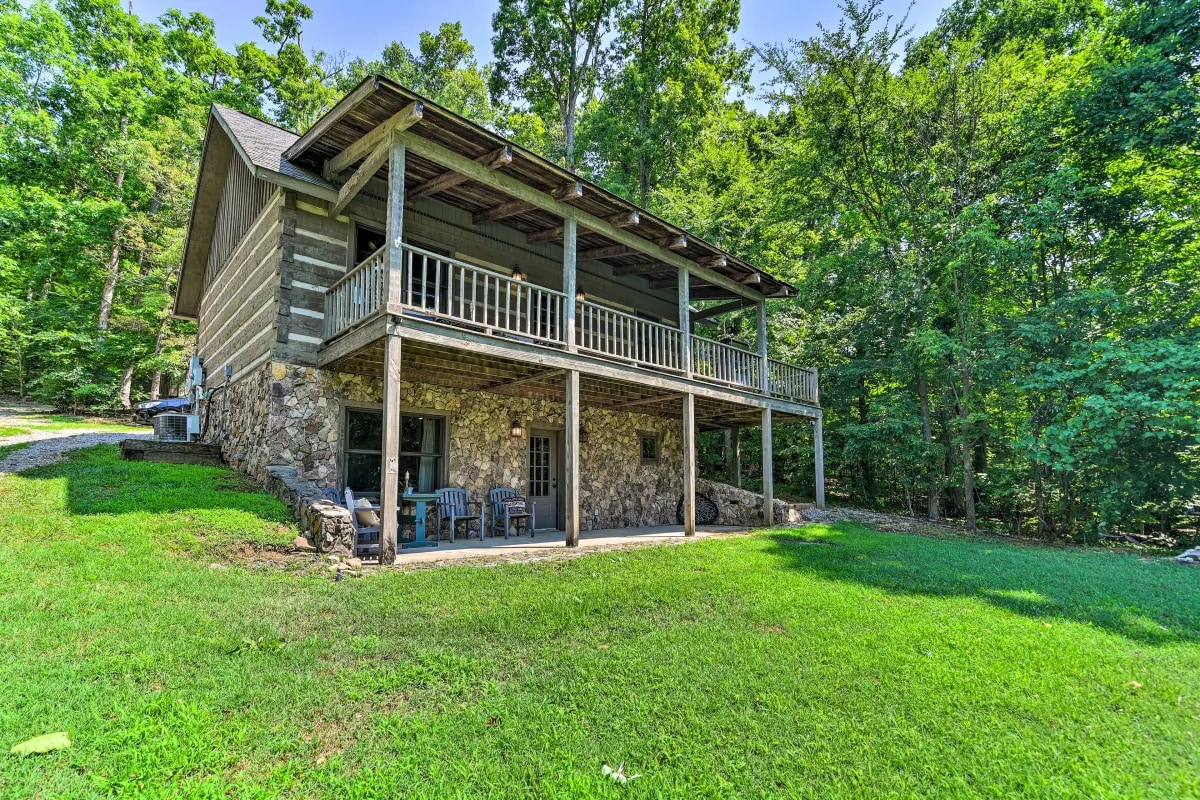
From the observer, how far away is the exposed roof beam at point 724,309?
12703mm

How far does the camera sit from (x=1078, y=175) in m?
10.6

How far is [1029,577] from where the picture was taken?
6.44 metres

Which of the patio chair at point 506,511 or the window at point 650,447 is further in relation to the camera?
the window at point 650,447

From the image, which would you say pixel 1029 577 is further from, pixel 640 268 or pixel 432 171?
pixel 432 171

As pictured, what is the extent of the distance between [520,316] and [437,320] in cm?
147

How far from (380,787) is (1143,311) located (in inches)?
566

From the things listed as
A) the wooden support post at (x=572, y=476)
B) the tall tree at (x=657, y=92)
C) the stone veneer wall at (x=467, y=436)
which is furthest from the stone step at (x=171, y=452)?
the tall tree at (x=657, y=92)

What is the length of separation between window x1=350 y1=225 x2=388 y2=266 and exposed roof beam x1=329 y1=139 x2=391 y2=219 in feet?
1.35

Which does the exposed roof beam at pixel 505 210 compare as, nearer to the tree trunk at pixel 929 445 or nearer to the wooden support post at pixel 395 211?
the wooden support post at pixel 395 211

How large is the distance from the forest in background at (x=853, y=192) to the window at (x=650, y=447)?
5416 millimetres

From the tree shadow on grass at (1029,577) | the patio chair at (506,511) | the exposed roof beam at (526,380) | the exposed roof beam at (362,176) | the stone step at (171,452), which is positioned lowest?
the tree shadow on grass at (1029,577)

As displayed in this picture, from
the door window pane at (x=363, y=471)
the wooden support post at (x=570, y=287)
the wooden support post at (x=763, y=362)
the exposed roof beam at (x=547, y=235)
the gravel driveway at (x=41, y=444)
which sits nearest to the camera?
the gravel driveway at (x=41, y=444)

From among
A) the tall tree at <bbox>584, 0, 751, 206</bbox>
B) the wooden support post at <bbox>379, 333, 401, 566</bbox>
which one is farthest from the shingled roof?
the tall tree at <bbox>584, 0, 751, 206</bbox>

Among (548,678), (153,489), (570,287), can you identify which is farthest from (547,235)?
(548,678)
